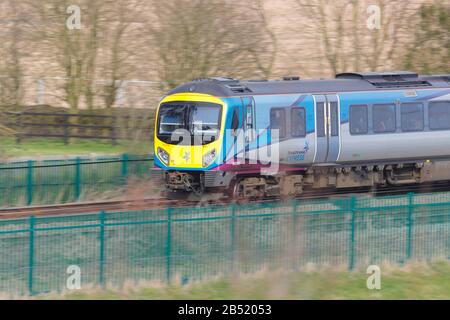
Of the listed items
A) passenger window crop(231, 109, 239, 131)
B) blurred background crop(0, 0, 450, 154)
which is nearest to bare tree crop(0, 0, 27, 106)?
blurred background crop(0, 0, 450, 154)

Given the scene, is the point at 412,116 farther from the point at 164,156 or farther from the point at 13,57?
the point at 13,57

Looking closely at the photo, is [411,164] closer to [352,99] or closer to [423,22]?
[352,99]

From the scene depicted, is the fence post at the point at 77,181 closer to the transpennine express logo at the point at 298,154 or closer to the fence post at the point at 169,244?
the transpennine express logo at the point at 298,154

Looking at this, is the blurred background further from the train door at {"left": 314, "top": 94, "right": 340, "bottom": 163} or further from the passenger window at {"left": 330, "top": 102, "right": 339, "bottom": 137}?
the passenger window at {"left": 330, "top": 102, "right": 339, "bottom": 137}

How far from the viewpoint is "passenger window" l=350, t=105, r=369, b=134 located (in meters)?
23.3

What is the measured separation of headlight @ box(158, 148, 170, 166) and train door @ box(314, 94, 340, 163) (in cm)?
354

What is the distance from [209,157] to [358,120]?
417cm

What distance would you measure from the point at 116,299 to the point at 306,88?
905 centimetres

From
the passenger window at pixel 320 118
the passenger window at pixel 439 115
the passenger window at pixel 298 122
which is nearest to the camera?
the passenger window at pixel 298 122

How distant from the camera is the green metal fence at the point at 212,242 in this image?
53.1 ft

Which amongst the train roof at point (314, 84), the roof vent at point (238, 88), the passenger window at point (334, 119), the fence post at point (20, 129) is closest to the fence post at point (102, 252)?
the train roof at point (314, 84)

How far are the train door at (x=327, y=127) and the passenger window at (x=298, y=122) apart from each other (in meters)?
0.37

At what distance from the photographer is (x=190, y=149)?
2198 centimetres

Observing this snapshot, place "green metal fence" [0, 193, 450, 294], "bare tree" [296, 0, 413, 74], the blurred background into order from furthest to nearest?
1. "bare tree" [296, 0, 413, 74]
2. the blurred background
3. "green metal fence" [0, 193, 450, 294]
